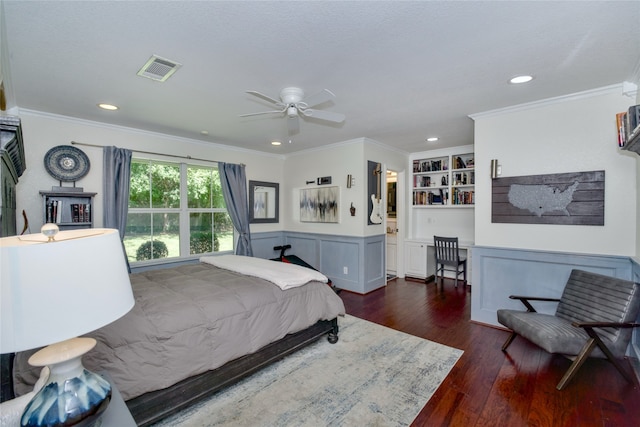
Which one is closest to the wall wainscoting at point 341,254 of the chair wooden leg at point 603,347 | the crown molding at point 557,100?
the crown molding at point 557,100

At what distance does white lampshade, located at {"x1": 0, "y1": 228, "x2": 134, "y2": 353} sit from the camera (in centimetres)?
68

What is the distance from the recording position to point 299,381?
91.2 inches

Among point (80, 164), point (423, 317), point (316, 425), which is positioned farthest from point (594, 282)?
point (80, 164)

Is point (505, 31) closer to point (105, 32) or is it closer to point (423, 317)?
point (105, 32)

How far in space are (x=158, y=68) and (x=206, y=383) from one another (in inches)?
94.7

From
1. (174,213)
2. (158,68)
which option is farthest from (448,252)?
(158,68)

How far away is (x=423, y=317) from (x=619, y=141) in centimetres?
261

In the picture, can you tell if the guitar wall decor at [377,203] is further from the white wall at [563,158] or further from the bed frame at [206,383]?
the bed frame at [206,383]

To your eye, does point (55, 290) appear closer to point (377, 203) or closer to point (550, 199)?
point (550, 199)

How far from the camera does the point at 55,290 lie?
74 cm

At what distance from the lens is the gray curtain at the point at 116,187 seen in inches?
143

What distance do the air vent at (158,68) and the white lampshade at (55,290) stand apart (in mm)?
1784

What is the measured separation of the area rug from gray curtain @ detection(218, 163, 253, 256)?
2.58 metres

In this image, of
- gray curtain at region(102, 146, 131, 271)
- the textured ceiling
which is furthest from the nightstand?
gray curtain at region(102, 146, 131, 271)
